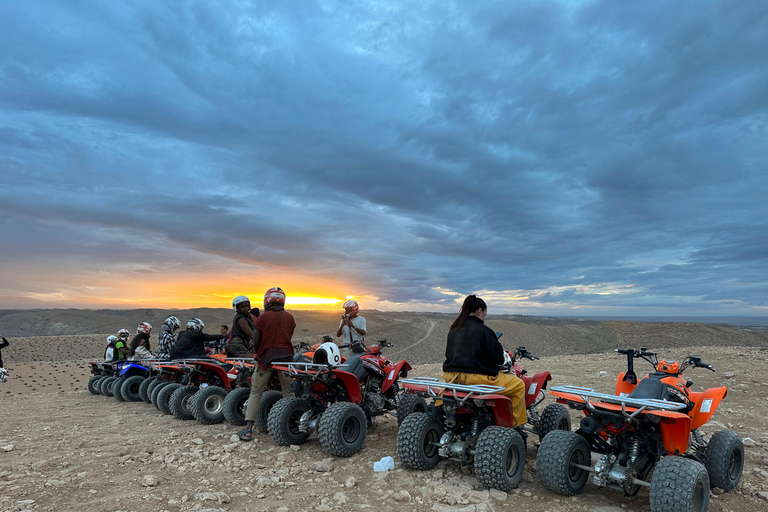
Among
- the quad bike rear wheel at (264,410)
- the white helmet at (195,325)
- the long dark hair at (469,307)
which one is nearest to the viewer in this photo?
the long dark hair at (469,307)

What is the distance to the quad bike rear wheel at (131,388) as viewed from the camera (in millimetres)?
10289

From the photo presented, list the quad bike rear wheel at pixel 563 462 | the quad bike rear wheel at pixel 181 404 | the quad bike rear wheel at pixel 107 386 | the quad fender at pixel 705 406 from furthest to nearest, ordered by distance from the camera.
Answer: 1. the quad bike rear wheel at pixel 107 386
2. the quad bike rear wheel at pixel 181 404
3. the quad fender at pixel 705 406
4. the quad bike rear wheel at pixel 563 462

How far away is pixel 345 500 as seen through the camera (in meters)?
4.23

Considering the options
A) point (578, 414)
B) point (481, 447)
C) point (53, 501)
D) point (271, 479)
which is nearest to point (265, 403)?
point (271, 479)

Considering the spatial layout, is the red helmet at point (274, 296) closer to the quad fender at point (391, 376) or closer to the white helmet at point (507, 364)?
the quad fender at point (391, 376)

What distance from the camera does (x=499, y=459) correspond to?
4.24 meters

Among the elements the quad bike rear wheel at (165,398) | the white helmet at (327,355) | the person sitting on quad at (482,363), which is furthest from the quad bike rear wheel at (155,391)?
the person sitting on quad at (482,363)

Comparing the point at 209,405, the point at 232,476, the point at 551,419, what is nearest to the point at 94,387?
the point at 209,405

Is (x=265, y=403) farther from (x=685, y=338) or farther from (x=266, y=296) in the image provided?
(x=685, y=338)

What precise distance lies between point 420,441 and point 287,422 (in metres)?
1.99

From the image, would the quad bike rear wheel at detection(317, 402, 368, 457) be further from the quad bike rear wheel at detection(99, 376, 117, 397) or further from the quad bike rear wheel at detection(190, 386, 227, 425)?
the quad bike rear wheel at detection(99, 376, 117, 397)

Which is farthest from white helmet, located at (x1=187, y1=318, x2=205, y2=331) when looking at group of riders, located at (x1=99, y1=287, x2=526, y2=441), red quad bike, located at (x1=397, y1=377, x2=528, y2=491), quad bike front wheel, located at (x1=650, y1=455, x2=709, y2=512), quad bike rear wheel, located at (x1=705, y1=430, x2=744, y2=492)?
quad bike rear wheel, located at (x1=705, y1=430, x2=744, y2=492)

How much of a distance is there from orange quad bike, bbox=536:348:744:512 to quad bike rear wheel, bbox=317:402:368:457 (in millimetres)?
2229

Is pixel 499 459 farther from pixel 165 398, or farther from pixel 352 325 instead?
pixel 165 398
